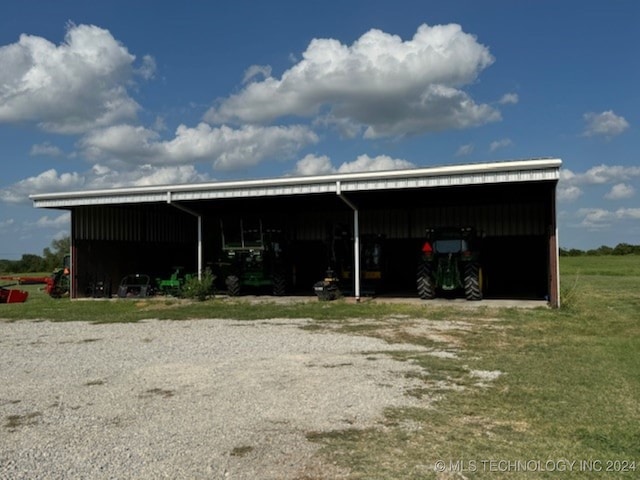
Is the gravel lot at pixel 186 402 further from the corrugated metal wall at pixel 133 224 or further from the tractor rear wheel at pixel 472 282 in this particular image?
the corrugated metal wall at pixel 133 224

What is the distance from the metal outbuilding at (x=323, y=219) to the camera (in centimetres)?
1728

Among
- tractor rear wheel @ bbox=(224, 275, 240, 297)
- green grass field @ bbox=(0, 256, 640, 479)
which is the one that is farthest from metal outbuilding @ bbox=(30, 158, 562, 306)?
green grass field @ bbox=(0, 256, 640, 479)

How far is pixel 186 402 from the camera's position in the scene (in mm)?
5941

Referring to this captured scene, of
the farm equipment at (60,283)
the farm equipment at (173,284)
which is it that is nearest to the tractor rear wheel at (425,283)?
the farm equipment at (173,284)

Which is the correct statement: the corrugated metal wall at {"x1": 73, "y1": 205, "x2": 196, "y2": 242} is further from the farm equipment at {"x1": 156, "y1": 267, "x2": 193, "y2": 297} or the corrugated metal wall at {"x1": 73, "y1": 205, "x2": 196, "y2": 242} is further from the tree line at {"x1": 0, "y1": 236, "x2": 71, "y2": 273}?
the tree line at {"x1": 0, "y1": 236, "x2": 71, "y2": 273}

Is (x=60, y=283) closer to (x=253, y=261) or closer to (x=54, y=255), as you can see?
(x=253, y=261)

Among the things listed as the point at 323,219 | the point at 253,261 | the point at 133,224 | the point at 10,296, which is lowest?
the point at 10,296

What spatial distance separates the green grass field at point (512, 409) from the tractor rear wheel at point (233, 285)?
24.7 feet

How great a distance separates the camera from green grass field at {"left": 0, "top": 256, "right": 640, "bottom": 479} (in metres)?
4.13

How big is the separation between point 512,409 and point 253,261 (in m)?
15.1

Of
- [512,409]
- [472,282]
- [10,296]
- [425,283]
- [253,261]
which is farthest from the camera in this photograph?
[253,261]

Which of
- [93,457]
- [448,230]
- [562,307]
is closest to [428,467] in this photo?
[93,457]

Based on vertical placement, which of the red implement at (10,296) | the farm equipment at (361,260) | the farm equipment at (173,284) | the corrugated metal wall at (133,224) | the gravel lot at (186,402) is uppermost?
the corrugated metal wall at (133,224)

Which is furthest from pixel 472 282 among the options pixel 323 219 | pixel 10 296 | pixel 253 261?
pixel 10 296
